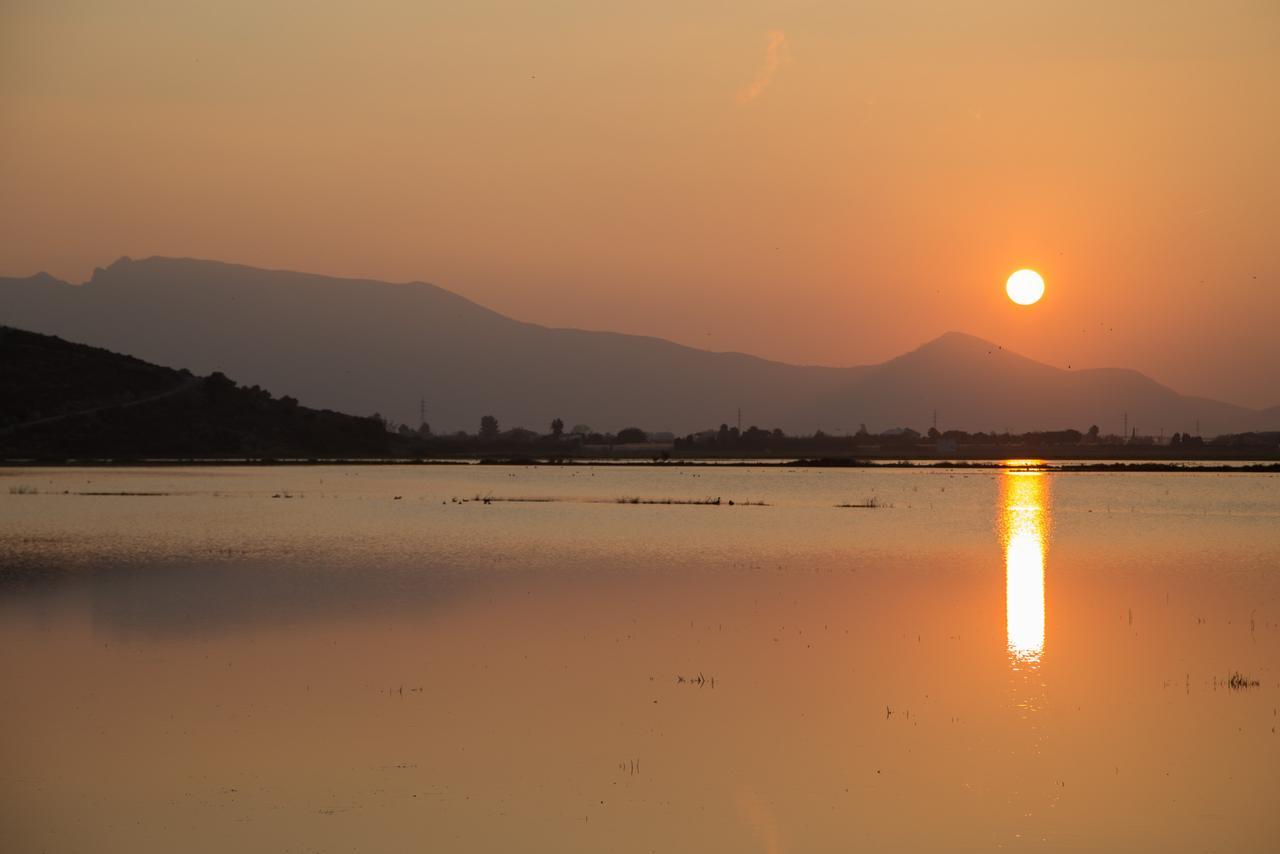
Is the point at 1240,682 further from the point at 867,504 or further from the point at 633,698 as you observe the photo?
the point at 867,504

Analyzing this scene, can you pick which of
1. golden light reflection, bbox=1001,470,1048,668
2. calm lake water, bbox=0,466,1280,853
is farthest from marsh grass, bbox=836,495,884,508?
calm lake water, bbox=0,466,1280,853

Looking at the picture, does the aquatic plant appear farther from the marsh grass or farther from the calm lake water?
the marsh grass

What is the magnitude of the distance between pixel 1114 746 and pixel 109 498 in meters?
83.6

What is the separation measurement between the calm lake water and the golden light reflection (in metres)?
0.26

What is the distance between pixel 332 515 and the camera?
7925 cm

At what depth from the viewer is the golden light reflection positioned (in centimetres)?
3116

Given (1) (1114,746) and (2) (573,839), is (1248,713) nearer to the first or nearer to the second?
(1) (1114,746)

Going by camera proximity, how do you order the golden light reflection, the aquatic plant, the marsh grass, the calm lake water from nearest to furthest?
1. the calm lake water
2. the aquatic plant
3. the golden light reflection
4. the marsh grass

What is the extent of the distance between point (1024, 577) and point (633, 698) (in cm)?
2627

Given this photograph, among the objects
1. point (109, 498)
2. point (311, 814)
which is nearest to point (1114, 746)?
point (311, 814)

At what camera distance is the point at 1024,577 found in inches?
1850

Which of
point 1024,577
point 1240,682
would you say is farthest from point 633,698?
point 1024,577

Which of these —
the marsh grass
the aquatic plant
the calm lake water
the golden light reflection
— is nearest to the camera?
the calm lake water

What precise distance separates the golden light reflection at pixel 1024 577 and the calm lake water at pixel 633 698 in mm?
261
